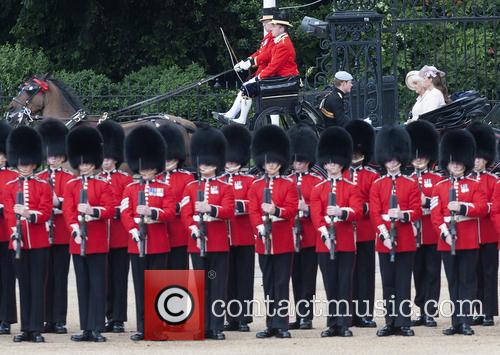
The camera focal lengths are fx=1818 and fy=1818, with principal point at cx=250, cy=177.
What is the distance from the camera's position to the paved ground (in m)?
11.1

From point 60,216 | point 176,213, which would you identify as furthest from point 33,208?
point 176,213

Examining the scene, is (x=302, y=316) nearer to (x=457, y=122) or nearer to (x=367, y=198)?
(x=367, y=198)

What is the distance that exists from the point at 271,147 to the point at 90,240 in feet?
4.56

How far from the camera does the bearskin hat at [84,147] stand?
12023mm

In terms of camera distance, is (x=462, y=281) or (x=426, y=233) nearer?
(x=462, y=281)

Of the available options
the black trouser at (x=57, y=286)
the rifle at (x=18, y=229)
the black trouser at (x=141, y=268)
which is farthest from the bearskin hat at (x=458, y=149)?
the rifle at (x=18, y=229)

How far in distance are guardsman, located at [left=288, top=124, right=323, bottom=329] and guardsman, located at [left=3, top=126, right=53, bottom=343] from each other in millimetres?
1667

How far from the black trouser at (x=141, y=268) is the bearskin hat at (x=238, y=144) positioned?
895mm

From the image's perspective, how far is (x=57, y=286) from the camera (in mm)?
12242

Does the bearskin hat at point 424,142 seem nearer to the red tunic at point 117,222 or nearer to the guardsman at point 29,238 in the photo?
the red tunic at point 117,222

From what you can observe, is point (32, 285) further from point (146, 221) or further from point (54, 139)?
point (54, 139)

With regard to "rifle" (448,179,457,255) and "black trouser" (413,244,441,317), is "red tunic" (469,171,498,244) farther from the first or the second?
"black trouser" (413,244,441,317)

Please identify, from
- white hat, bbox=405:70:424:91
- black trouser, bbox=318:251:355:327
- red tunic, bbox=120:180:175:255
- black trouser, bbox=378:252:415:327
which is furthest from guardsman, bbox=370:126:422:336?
white hat, bbox=405:70:424:91

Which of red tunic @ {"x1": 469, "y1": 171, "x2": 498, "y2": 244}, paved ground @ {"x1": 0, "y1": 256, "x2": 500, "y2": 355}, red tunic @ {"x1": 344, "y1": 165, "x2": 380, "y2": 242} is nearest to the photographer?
paved ground @ {"x1": 0, "y1": 256, "x2": 500, "y2": 355}
